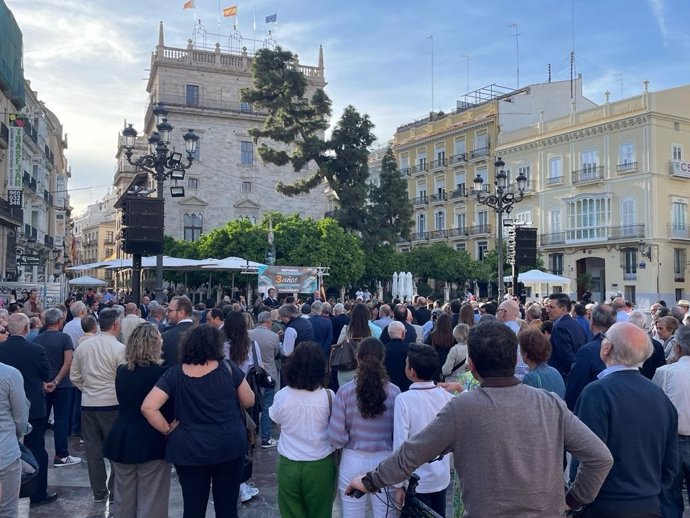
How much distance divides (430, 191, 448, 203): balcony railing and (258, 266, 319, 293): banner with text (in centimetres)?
2908

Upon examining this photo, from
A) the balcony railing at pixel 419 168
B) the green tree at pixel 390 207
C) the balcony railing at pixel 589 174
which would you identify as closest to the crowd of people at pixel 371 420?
the green tree at pixel 390 207

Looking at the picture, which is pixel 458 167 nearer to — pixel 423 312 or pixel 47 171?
pixel 47 171

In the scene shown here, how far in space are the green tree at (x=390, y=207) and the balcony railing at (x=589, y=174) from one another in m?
12.2

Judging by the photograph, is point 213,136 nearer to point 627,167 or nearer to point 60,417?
point 627,167

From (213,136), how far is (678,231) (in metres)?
28.9

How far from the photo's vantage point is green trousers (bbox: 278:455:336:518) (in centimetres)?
421

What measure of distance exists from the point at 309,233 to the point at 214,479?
24637 mm

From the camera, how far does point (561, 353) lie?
24.0 feet

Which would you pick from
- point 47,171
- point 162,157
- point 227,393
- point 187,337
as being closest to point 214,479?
point 227,393

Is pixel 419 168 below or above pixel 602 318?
above

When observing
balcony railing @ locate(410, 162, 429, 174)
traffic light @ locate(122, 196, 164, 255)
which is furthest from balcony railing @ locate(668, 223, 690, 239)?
traffic light @ locate(122, 196, 164, 255)

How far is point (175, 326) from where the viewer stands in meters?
6.72

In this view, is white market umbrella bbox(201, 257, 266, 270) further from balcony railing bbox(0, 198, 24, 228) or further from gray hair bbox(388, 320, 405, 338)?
gray hair bbox(388, 320, 405, 338)

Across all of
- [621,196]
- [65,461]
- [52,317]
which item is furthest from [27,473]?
[621,196]
